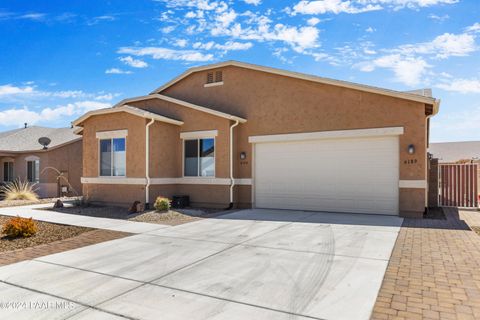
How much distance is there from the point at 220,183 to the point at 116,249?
23.6 ft

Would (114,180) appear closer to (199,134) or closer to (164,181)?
(164,181)

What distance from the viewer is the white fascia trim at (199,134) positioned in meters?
14.3

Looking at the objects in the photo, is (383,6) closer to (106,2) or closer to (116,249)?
(106,2)

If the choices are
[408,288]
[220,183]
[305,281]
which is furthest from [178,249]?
[220,183]

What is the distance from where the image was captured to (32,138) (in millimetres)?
26672

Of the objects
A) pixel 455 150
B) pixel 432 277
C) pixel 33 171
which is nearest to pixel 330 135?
pixel 432 277

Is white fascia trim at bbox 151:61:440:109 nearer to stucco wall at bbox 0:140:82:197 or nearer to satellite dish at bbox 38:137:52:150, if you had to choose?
stucco wall at bbox 0:140:82:197

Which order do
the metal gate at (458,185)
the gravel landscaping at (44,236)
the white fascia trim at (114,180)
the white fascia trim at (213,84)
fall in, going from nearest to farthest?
1. the gravel landscaping at (44,236)
2. the white fascia trim at (114,180)
3. the metal gate at (458,185)
4. the white fascia trim at (213,84)

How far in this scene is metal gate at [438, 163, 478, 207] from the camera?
1448cm

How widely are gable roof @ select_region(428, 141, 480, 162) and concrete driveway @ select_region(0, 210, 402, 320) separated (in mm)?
41002

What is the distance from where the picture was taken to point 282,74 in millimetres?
13938

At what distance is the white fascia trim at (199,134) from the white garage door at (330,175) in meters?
1.99

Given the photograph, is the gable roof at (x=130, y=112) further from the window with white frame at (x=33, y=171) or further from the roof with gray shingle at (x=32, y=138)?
the window with white frame at (x=33, y=171)

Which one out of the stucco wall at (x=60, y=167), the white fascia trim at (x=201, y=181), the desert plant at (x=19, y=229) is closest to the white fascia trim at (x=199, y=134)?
the white fascia trim at (x=201, y=181)
